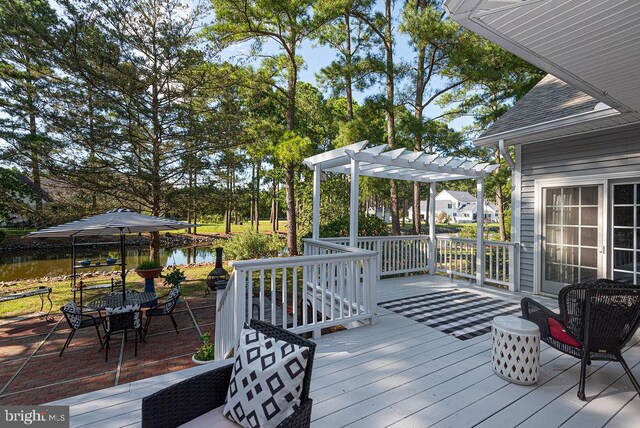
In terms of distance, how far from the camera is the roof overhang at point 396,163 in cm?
459

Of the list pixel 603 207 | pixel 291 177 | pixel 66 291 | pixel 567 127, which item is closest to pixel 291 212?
pixel 291 177

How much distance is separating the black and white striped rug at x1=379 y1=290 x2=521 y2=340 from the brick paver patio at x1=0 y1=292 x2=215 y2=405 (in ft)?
10.9

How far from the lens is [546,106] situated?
5398 mm

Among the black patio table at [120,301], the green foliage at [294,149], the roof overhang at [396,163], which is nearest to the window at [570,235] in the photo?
the roof overhang at [396,163]

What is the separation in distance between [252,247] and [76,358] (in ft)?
19.3

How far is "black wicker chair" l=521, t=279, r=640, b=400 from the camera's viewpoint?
220 centimetres

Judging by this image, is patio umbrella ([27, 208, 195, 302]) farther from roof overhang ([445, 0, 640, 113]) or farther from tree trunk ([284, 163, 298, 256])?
roof overhang ([445, 0, 640, 113])

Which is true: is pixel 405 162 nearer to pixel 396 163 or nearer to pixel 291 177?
pixel 396 163

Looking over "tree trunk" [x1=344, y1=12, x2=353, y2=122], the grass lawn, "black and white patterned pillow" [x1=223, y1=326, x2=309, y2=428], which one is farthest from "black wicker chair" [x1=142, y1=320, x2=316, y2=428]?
"tree trunk" [x1=344, y1=12, x2=353, y2=122]

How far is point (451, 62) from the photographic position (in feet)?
26.6

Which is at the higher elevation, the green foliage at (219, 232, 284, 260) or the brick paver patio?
the green foliage at (219, 232, 284, 260)

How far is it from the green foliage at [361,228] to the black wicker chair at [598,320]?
6979 millimetres

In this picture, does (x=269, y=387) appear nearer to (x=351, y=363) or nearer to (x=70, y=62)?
(x=351, y=363)

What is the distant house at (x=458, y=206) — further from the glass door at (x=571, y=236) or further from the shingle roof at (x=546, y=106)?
the glass door at (x=571, y=236)
